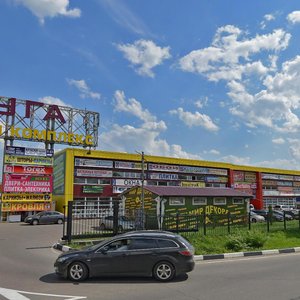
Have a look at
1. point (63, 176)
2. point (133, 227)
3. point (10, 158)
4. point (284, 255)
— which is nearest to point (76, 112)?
point (63, 176)

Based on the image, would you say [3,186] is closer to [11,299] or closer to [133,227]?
[133,227]

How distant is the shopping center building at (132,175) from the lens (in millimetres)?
48906


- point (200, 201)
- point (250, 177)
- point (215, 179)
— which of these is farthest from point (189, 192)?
point (250, 177)

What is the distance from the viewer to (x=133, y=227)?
21469 millimetres

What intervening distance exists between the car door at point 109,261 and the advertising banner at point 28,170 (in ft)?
111

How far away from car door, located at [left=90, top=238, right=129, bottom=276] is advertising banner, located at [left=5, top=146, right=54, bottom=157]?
113 ft

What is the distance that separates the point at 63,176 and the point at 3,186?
905 cm

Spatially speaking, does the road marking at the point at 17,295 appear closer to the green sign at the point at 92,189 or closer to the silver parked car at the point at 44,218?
the silver parked car at the point at 44,218

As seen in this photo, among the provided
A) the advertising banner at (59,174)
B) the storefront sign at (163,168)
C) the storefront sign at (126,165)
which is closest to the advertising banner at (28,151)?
the advertising banner at (59,174)

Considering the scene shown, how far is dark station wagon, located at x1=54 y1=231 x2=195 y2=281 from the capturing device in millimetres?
Answer: 10469

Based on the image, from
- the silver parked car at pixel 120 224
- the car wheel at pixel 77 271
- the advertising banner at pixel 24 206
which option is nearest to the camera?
the car wheel at pixel 77 271

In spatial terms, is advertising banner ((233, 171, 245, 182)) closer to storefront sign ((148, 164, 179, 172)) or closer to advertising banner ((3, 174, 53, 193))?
storefront sign ((148, 164, 179, 172))

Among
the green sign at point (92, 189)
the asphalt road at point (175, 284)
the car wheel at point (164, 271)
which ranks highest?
the green sign at point (92, 189)

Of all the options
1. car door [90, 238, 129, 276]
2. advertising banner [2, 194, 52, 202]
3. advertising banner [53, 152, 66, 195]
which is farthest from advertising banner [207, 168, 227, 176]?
car door [90, 238, 129, 276]
